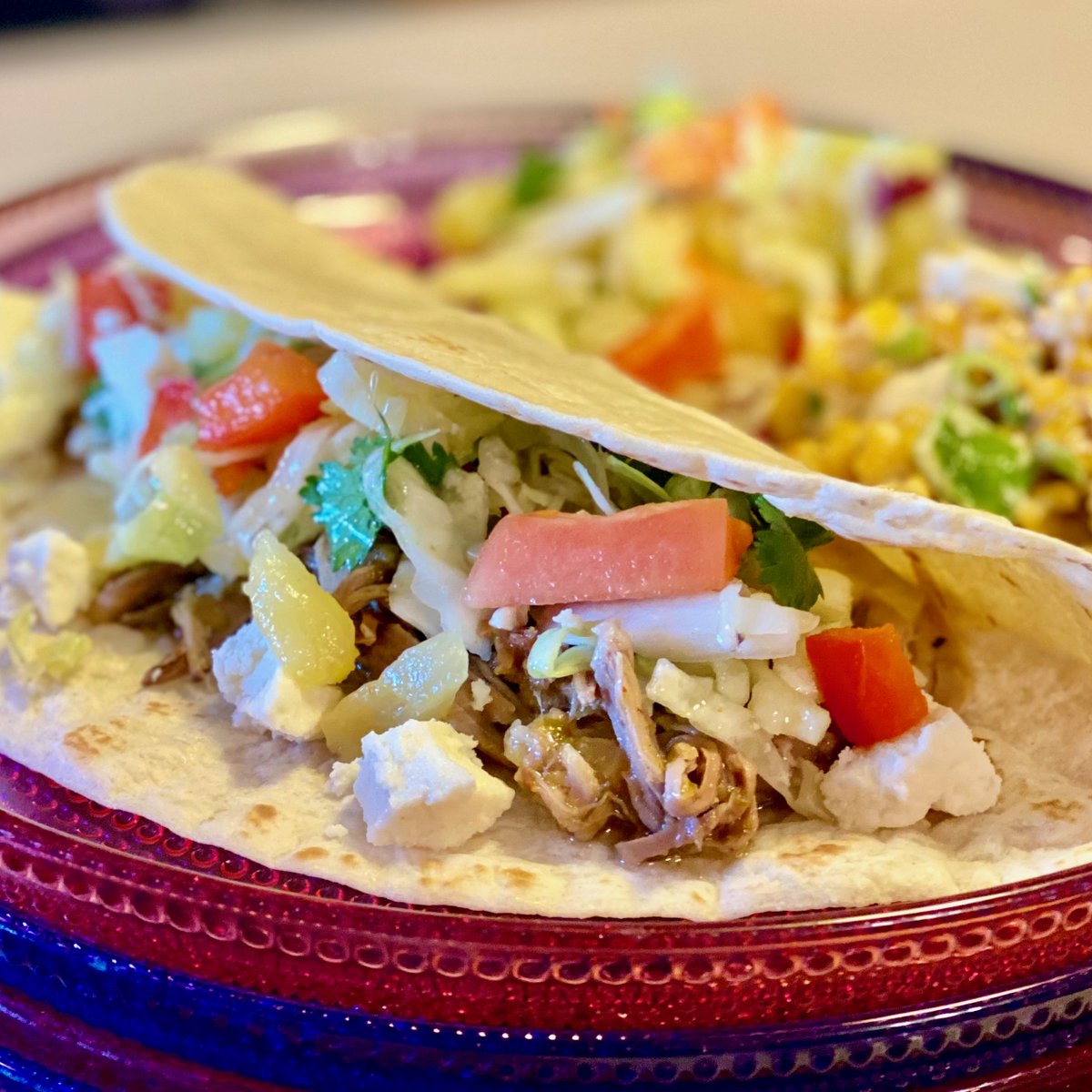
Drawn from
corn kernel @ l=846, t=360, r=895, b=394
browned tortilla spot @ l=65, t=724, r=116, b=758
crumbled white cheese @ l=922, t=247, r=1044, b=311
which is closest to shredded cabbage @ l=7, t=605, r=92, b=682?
browned tortilla spot @ l=65, t=724, r=116, b=758

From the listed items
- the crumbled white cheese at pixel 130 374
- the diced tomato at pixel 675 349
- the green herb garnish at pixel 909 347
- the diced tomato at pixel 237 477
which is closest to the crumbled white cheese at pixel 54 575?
the diced tomato at pixel 237 477

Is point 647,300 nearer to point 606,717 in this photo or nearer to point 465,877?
point 606,717

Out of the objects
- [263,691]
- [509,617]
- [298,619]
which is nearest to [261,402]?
[298,619]

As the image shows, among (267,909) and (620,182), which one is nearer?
(267,909)

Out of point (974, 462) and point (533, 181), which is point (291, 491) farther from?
point (533, 181)

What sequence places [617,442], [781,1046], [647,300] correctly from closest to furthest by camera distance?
[781,1046] → [617,442] → [647,300]

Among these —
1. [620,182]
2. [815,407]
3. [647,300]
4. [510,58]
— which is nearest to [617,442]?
[815,407]
